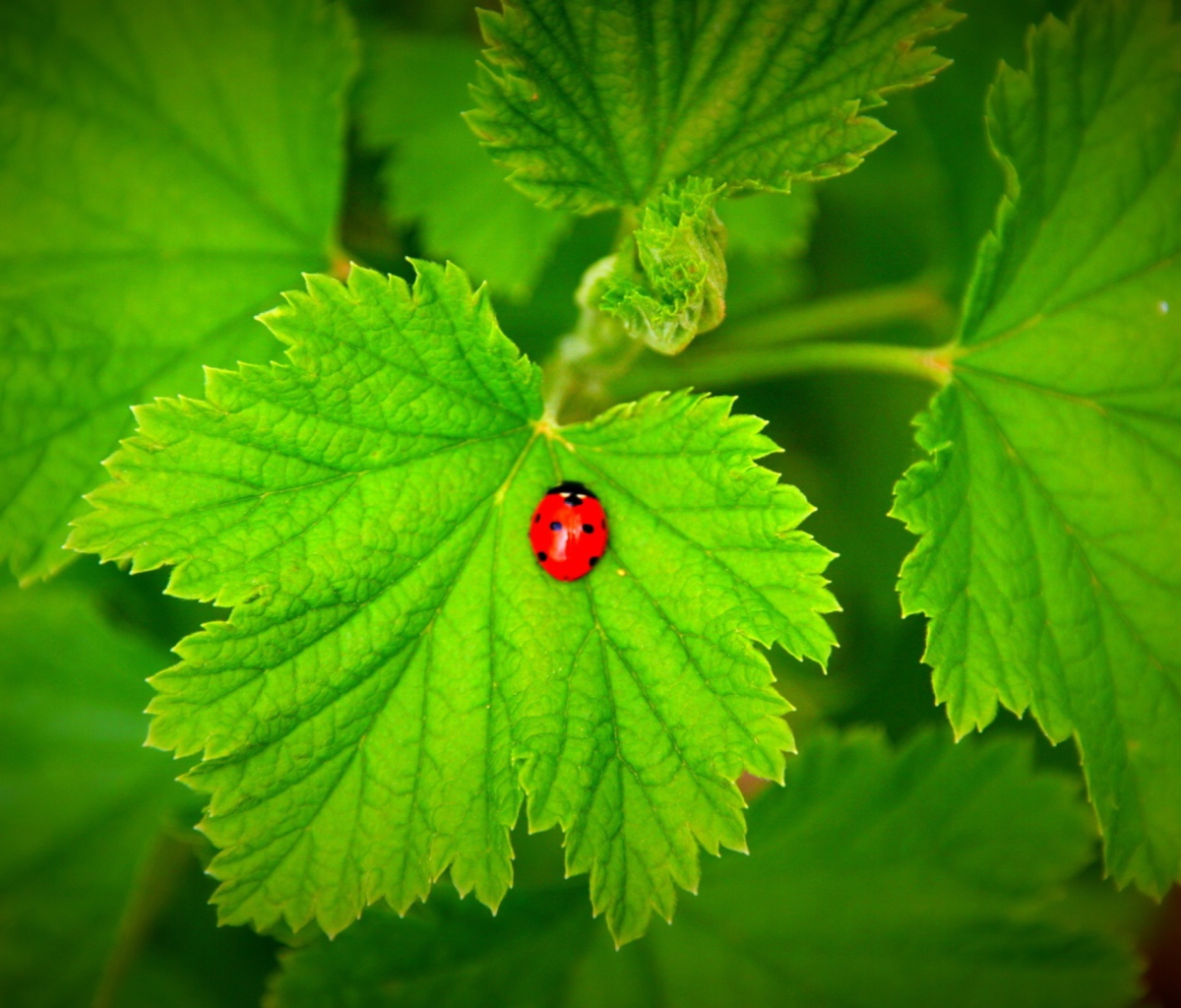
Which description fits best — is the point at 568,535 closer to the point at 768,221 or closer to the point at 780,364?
the point at 780,364

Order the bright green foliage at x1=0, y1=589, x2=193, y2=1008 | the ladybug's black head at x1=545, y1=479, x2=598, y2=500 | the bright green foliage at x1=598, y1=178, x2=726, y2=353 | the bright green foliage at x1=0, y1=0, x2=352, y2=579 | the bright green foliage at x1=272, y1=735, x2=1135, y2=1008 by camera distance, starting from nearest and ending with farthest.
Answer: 1. the bright green foliage at x1=598, y1=178, x2=726, y2=353
2. the ladybug's black head at x1=545, y1=479, x2=598, y2=500
3. the bright green foliage at x1=0, y1=0, x2=352, y2=579
4. the bright green foliage at x1=272, y1=735, x2=1135, y2=1008
5. the bright green foliage at x1=0, y1=589, x2=193, y2=1008

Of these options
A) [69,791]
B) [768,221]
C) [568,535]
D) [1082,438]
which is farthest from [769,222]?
[69,791]

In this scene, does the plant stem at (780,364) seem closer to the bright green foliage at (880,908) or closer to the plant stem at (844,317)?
the plant stem at (844,317)

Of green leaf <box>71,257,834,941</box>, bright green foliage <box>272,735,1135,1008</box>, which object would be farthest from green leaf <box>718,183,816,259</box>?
bright green foliage <box>272,735,1135,1008</box>

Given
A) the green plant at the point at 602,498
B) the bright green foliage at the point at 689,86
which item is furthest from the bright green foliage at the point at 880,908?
the bright green foliage at the point at 689,86

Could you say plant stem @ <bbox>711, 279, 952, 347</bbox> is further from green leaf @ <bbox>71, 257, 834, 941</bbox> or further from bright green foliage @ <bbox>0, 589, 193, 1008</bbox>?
bright green foliage @ <bbox>0, 589, 193, 1008</bbox>
